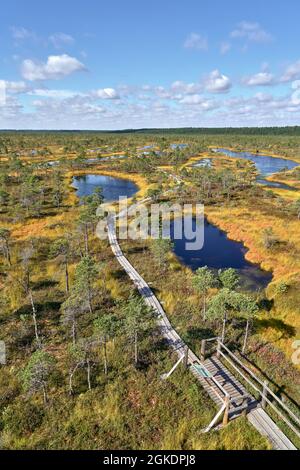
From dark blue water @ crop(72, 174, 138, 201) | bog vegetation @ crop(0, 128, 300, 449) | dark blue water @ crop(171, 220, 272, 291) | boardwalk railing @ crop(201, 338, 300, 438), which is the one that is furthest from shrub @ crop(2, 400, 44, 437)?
dark blue water @ crop(72, 174, 138, 201)

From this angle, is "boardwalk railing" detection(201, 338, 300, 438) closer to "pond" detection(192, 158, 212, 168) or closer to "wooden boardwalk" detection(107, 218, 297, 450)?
"wooden boardwalk" detection(107, 218, 297, 450)

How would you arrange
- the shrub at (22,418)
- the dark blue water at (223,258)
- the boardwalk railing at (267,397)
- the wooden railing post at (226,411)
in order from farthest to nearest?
1. the dark blue water at (223,258)
2. the shrub at (22,418)
3. the wooden railing post at (226,411)
4. the boardwalk railing at (267,397)

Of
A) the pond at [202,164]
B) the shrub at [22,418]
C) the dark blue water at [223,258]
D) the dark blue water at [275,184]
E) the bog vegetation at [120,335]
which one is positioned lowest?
the dark blue water at [223,258]

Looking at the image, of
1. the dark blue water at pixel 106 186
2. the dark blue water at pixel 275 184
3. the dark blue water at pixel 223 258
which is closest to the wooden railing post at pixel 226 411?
the dark blue water at pixel 223 258

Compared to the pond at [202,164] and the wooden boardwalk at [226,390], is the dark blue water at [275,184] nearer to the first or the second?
the pond at [202,164]

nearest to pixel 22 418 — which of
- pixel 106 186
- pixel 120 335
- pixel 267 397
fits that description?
pixel 120 335
